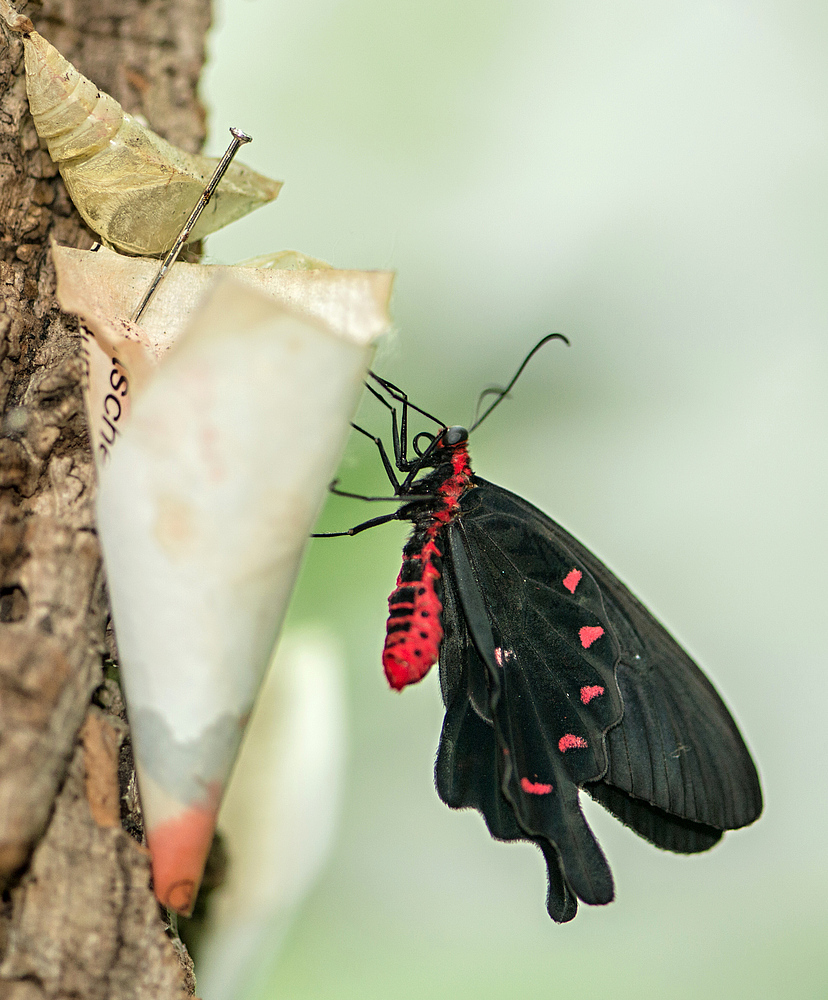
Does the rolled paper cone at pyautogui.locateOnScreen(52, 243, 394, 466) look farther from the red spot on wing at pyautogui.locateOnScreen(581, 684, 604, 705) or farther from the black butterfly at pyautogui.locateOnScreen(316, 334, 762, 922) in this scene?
the red spot on wing at pyautogui.locateOnScreen(581, 684, 604, 705)

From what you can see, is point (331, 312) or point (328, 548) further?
point (328, 548)

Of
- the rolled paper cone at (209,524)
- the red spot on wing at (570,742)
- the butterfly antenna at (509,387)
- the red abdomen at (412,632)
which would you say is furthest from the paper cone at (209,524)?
the butterfly antenna at (509,387)

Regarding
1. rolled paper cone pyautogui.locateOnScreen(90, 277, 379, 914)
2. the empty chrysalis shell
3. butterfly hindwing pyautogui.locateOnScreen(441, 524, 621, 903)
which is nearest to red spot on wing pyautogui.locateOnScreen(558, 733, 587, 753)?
butterfly hindwing pyautogui.locateOnScreen(441, 524, 621, 903)

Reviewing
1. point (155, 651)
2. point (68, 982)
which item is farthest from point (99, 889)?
point (155, 651)

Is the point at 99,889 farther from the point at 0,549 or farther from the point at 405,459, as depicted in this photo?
the point at 405,459

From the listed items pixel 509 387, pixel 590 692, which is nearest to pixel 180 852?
pixel 590 692
